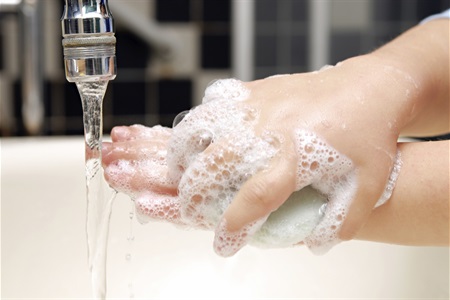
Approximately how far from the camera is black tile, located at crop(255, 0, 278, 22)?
2.01m

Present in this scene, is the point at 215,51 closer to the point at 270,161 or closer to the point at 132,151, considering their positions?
the point at 132,151

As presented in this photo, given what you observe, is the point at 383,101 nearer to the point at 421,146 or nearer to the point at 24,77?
the point at 421,146

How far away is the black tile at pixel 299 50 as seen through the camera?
2.04 meters

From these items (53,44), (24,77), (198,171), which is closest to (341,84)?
(198,171)

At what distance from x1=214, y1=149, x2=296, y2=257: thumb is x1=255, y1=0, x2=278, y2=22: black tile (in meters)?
1.47

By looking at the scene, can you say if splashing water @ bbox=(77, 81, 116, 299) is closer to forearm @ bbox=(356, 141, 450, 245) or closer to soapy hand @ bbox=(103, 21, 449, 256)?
soapy hand @ bbox=(103, 21, 449, 256)

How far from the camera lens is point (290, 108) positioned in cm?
63

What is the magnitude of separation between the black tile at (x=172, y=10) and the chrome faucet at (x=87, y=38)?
156 cm

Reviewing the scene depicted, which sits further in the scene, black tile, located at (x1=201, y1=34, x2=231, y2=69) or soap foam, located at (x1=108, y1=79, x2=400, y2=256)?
black tile, located at (x1=201, y1=34, x2=231, y2=69)

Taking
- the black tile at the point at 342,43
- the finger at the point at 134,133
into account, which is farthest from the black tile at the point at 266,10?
the finger at the point at 134,133

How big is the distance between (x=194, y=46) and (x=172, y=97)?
17 centimetres

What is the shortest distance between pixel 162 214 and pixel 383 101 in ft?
0.72

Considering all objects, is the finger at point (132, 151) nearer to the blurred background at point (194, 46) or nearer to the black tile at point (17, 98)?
the blurred background at point (194, 46)

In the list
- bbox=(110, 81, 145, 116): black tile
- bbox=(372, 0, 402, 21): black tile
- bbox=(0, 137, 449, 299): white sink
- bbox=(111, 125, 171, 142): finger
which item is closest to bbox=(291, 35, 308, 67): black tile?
bbox=(372, 0, 402, 21): black tile
